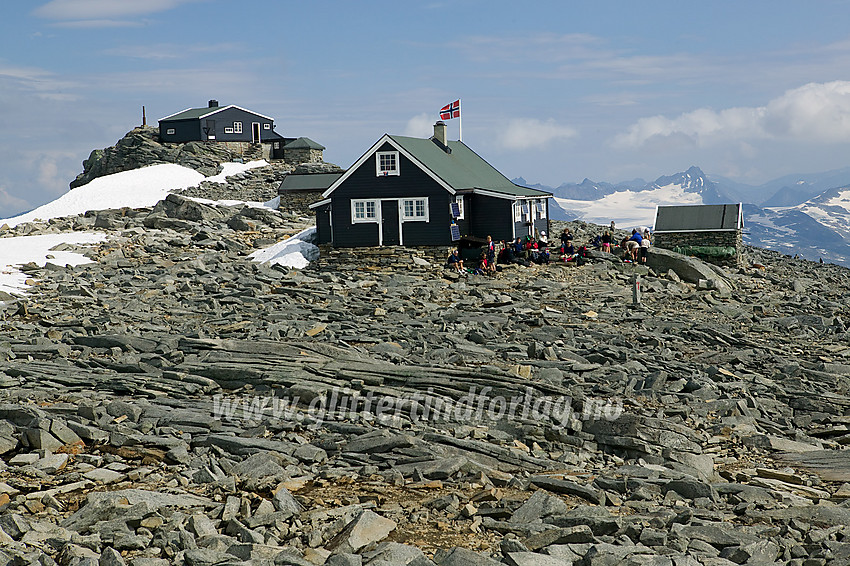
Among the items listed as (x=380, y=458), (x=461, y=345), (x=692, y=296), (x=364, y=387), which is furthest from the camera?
(x=692, y=296)

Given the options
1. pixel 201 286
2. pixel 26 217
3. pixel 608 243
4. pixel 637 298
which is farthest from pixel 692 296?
pixel 26 217

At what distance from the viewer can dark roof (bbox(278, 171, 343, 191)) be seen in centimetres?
5428

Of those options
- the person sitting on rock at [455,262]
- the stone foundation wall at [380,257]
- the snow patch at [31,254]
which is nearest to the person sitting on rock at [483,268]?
the person sitting on rock at [455,262]

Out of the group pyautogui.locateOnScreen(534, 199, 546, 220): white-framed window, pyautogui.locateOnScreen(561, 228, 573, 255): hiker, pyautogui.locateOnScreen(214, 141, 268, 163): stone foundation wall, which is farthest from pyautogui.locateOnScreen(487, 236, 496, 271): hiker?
pyautogui.locateOnScreen(214, 141, 268, 163): stone foundation wall

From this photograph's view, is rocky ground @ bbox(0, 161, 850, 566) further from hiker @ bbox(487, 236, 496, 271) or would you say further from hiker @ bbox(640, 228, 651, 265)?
hiker @ bbox(640, 228, 651, 265)

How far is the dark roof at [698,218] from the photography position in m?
42.8

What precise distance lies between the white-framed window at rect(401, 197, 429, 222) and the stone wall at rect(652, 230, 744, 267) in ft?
47.6

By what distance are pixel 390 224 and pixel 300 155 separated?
3726cm

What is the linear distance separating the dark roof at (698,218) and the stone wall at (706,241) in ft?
0.95

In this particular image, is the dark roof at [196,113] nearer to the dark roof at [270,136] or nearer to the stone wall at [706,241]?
the dark roof at [270,136]

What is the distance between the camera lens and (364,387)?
14953 millimetres

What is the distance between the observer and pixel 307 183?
182 ft

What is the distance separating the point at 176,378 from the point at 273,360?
208 cm

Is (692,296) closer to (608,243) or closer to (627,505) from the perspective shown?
(608,243)
